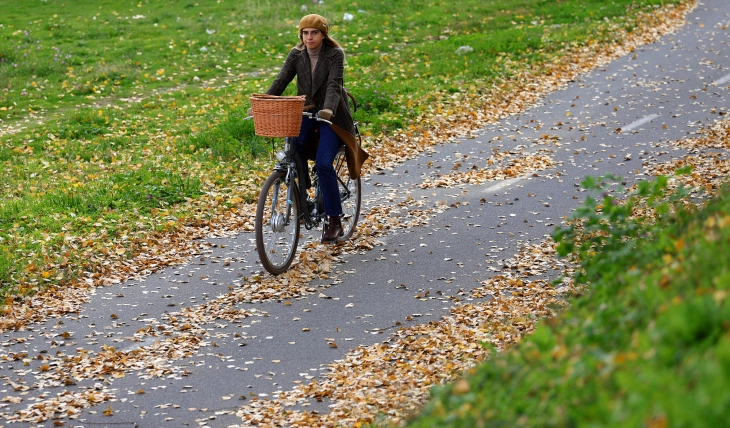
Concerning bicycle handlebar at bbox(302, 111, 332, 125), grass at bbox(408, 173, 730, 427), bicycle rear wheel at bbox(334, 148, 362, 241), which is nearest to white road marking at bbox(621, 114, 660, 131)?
bicycle rear wheel at bbox(334, 148, 362, 241)

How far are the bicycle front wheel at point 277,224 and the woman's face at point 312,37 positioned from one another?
1.22 meters

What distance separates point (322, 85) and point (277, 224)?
1374mm

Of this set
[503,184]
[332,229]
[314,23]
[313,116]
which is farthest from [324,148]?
[503,184]

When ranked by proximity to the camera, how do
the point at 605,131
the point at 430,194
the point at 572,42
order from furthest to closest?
the point at 572,42 < the point at 605,131 < the point at 430,194

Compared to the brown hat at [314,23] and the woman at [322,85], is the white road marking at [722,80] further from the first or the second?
the brown hat at [314,23]

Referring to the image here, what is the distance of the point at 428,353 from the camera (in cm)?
602

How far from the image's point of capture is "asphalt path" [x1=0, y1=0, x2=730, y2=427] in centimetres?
575

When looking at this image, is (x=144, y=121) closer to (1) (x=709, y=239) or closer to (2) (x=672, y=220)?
(2) (x=672, y=220)

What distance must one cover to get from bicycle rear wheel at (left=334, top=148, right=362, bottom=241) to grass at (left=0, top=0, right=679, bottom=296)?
6.55 ft

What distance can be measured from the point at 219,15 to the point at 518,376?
22.2 m

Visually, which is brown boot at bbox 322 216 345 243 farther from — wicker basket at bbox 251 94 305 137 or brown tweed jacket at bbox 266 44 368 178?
wicker basket at bbox 251 94 305 137

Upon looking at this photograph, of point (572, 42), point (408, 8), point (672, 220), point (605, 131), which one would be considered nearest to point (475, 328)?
point (672, 220)

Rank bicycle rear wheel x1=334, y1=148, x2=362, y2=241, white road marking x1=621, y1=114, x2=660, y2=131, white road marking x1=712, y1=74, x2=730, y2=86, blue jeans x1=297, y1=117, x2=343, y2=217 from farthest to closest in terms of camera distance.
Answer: white road marking x1=712, y1=74, x2=730, y2=86, white road marking x1=621, y1=114, x2=660, y2=131, bicycle rear wheel x1=334, y1=148, x2=362, y2=241, blue jeans x1=297, y1=117, x2=343, y2=217

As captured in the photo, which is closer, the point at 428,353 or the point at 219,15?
the point at 428,353
